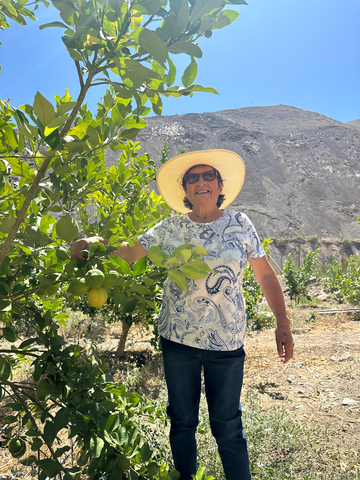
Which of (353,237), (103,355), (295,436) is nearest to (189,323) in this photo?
(295,436)

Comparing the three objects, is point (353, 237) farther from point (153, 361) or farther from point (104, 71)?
point (104, 71)

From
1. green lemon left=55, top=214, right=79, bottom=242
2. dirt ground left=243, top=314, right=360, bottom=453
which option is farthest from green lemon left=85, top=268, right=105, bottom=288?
dirt ground left=243, top=314, right=360, bottom=453

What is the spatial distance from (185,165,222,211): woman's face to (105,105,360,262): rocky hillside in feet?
88.9

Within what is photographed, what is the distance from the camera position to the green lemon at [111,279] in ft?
2.31

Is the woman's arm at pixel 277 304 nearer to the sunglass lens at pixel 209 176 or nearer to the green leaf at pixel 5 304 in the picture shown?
the sunglass lens at pixel 209 176

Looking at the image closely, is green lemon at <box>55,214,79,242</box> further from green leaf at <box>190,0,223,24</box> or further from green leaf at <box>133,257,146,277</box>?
green leaf at <box>190,0,223,24</box>

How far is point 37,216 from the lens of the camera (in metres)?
1.06

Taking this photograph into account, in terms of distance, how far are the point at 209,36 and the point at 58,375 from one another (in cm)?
98

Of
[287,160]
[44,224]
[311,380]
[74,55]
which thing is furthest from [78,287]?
[287,160]

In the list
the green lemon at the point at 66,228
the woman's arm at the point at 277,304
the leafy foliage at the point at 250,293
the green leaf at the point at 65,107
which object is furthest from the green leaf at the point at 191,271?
the leafy foliage at the point at 250,293

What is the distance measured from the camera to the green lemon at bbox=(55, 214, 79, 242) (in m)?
0.71

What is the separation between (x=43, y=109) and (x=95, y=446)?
77 cm

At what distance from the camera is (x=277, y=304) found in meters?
1.63

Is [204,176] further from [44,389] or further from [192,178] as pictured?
[44,389]
